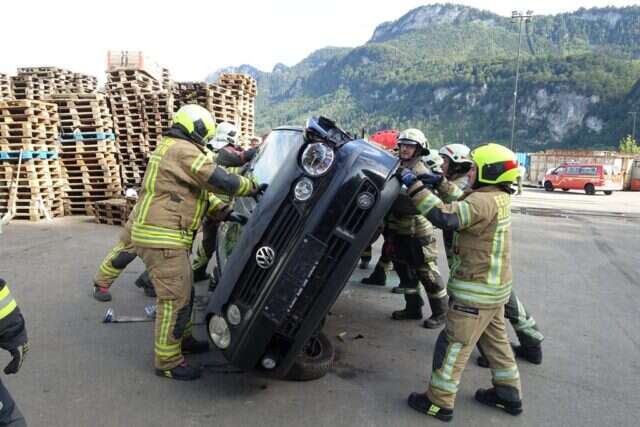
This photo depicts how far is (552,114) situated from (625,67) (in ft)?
51.7

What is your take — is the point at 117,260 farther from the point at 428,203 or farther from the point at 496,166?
the point at 496,166

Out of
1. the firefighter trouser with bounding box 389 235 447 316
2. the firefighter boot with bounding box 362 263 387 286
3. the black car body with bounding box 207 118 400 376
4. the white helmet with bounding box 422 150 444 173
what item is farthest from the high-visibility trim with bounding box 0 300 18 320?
the firefighter boot with bounding box 362 263 387 286

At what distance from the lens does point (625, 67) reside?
9894 cm

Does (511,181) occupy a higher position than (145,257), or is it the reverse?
(511,181)

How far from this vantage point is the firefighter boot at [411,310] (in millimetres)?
5125

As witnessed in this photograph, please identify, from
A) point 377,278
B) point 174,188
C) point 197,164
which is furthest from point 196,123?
point 377,278

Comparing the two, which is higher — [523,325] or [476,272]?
[476,272]

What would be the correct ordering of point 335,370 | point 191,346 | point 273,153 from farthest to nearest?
point 273,153 → point 191,346 → point 335,370

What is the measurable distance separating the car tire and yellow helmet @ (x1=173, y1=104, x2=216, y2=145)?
1.70 metres

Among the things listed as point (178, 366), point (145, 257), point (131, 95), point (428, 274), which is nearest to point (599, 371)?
point (428, 274)

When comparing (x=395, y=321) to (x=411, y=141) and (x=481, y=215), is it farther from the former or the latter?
(x=481, y=215)

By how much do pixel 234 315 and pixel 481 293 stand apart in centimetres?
162

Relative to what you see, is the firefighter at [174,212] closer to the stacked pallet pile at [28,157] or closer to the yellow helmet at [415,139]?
the yellow helmet at [415,139]

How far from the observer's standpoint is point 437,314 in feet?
16.5
